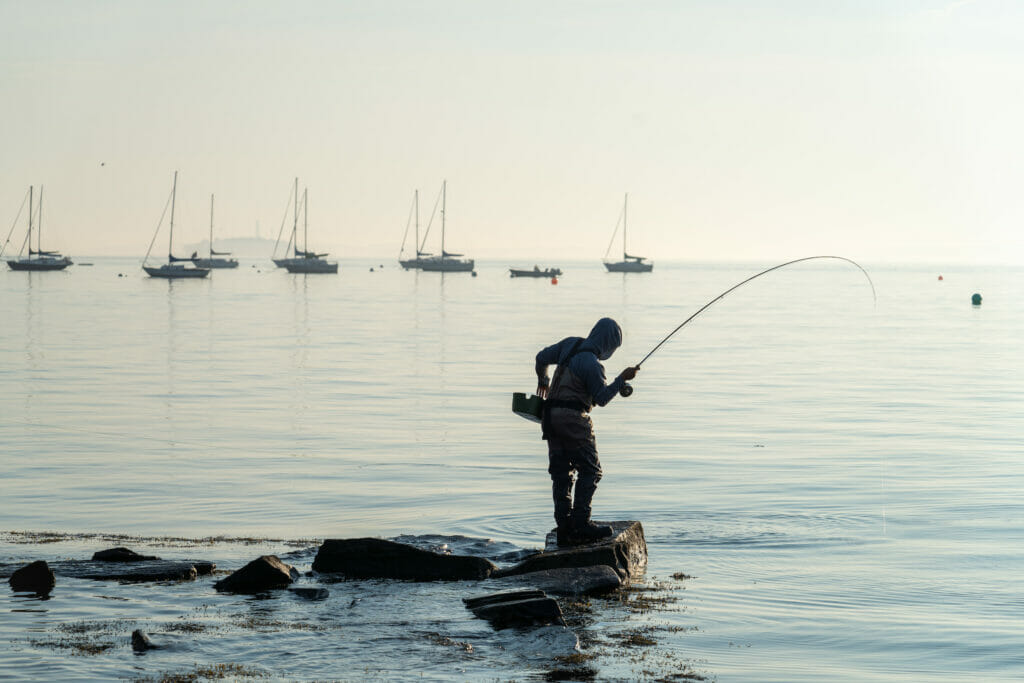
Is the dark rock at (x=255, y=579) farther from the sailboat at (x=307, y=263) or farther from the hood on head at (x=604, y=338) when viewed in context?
the sailboat at (x=307, y=263)

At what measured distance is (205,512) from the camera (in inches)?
559

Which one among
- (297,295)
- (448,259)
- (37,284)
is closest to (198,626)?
(297,295)

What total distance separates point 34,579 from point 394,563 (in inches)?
112

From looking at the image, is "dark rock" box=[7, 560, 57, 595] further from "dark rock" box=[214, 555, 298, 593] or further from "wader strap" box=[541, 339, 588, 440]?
"wader strap" box=[541, 339, 588, 440]

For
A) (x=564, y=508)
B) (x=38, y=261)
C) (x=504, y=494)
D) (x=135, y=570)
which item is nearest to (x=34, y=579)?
(x=135, y=570)

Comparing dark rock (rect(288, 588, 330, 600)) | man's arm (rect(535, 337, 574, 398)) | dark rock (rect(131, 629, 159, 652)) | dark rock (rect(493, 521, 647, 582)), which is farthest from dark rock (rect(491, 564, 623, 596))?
dark rock (rect(131, 629, 159, 652))

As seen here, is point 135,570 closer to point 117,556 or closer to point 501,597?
point 117,556

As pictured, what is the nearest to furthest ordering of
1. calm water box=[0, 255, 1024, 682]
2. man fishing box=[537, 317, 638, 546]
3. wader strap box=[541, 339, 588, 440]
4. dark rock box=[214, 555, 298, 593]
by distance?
calm water box=[0, 255, 1024, 682] → dark rock box=[214, 555, 298, 593] → man fishing box=[537, 317, 638, 546] → wader strap box=[541, 339, 588, 440]

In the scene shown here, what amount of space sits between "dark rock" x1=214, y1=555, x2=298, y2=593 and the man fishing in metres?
2.60

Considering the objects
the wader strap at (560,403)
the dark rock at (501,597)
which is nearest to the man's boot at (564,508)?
the wader strap at (560,403)

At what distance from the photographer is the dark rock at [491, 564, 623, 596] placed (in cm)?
998

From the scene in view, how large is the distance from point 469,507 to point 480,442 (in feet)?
18.2

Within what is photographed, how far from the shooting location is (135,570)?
33.8ft

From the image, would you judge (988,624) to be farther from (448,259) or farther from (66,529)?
(448,259)
